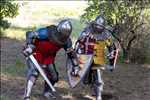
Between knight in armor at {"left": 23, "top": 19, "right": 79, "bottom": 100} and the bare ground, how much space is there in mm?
673

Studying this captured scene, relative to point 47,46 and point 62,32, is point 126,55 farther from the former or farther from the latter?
point 62,32

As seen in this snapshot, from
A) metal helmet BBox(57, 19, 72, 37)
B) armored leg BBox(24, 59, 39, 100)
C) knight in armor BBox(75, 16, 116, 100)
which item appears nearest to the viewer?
metal helmet BBox(57, 19, 72, 37)

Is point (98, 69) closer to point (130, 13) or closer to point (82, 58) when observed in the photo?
point (82, 58)

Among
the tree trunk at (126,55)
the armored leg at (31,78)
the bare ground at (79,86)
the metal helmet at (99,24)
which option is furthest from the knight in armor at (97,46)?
the tree trunk at (126,55)

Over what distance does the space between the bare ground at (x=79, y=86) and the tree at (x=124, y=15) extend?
30.1 inches

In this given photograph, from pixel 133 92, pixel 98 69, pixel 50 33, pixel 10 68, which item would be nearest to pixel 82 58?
pixel 98 69

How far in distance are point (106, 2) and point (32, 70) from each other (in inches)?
190

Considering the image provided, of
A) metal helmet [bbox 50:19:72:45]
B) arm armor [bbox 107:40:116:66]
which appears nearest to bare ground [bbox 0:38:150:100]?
arm armor [bbox 107:40:116:66]

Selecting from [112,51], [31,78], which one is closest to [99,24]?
[112,51]

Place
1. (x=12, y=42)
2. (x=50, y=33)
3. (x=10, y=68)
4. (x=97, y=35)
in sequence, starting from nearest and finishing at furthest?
(x=50, y=33) < (x=97, y=35) < (x=10, y=68) < (x=12, y=42)

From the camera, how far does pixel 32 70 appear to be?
8.80 metres

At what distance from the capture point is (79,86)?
10641 millimetres

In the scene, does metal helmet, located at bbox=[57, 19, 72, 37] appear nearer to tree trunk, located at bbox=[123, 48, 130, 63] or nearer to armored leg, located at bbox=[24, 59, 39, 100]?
armored leg, located at bbox=[24, 59, 39, 100]

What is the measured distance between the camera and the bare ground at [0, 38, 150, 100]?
9.76 m
